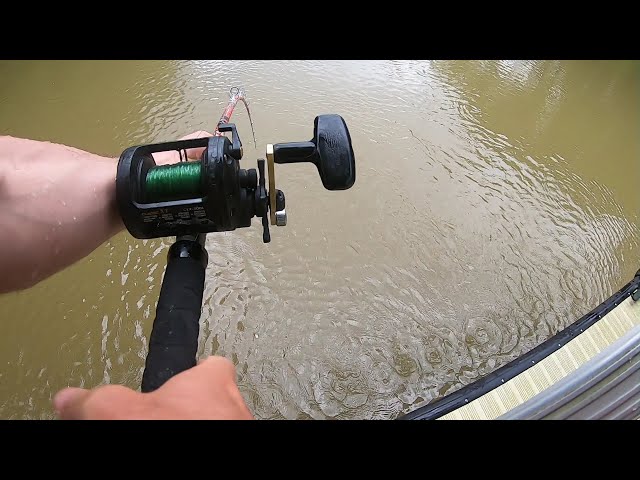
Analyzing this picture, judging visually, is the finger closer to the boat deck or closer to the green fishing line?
the green fishing line

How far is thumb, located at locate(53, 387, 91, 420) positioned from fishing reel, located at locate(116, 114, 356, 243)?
0.28 meters

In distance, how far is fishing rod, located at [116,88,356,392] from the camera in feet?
1.90

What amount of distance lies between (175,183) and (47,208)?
14 cm

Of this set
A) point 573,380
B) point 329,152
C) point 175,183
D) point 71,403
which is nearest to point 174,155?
point 175,183

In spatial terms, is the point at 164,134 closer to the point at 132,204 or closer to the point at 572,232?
the point at 132,204

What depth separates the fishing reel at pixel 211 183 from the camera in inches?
22.9

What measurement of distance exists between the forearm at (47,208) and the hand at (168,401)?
0.25 metres

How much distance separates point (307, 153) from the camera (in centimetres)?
61

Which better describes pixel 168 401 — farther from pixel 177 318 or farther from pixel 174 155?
pixel 174 155

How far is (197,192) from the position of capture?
59 centimetres

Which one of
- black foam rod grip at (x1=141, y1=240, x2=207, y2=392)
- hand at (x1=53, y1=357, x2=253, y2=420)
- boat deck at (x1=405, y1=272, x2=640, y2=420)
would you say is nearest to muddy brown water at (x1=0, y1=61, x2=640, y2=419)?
boat deck at (x1=405, y1=272, x2=640, y2=420)

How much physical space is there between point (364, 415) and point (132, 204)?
2.06 feet

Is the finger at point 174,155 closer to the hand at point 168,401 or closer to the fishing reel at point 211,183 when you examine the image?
the fishing reel at point 211,183

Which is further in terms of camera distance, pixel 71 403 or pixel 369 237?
pixel 369 237
